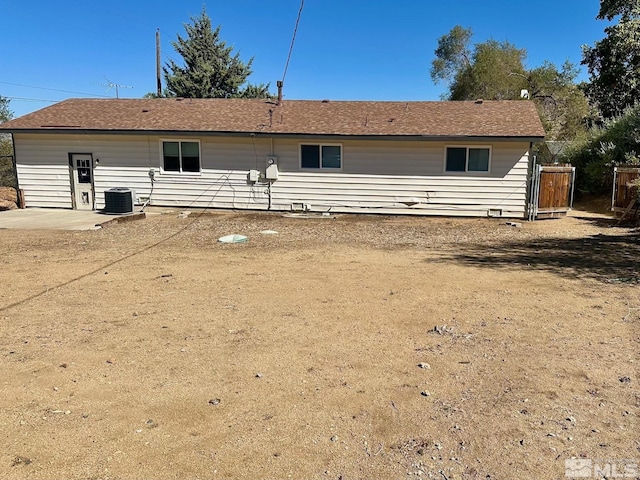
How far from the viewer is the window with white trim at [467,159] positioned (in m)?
15.2

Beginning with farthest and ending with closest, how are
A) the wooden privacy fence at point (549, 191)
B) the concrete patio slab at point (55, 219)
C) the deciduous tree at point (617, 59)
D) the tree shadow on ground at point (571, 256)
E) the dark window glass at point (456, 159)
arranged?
the deciduous tree at point (617, 59), the dark window glass at point (456, 159), the wooden privacy fence at point (549, 191), the concrete patio slab at point (55, 219), the tree shadow on ground at point (571, 256)

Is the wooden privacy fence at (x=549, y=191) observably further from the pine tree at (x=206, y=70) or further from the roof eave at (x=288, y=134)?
the pine tree at (x=206, y=70)

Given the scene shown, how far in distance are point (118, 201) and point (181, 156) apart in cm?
277

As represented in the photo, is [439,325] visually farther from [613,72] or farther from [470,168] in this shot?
→ [613,72]

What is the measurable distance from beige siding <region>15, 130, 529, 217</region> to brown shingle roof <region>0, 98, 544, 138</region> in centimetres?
45

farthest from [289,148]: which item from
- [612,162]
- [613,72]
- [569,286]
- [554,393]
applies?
[613,72]

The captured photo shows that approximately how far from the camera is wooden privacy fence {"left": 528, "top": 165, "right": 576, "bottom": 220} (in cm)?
1472

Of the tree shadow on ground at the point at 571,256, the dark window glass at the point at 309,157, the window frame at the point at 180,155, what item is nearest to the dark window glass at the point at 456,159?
the dark window glass at the point at 309,157

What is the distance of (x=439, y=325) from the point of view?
16.7 feet

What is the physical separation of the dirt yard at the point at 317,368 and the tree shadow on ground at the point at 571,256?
93mm

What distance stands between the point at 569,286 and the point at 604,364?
286cm

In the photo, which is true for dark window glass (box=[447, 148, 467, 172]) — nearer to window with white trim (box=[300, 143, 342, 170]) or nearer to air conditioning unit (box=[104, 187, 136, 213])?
window with white trim (box=[300, 143, 342, 170])

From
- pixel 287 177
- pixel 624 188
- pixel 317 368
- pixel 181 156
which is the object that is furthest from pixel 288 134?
pixel 317 368

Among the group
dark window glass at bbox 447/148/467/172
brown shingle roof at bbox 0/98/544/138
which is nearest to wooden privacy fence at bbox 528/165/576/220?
brown shingle roof at bbox 0/98/544/138
